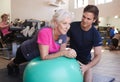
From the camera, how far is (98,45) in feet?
6.87

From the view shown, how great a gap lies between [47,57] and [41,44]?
0.12 metres

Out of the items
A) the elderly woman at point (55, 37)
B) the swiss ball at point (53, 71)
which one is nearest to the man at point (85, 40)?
the elderly woman at point (55, 37)

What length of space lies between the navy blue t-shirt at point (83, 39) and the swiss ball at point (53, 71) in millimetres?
547

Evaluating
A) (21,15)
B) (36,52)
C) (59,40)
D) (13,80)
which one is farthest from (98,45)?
(21,15)

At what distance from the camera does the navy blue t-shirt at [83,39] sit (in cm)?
210

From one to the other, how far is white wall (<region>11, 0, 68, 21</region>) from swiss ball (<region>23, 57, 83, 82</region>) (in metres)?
7.69

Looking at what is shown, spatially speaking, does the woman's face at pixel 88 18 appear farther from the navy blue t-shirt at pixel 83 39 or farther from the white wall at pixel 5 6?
the white wall at pixel 5 6

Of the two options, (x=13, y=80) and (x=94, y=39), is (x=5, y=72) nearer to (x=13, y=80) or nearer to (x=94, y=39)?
(x=13, y=80)

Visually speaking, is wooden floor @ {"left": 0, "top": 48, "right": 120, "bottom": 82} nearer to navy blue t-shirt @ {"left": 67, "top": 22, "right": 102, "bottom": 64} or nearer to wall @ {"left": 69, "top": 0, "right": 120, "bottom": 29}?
navy blue t-shirt @ {"left": 67, "top": 22, "right": 102, "bottom": 64}

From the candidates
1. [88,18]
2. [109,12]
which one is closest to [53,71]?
[88,18]

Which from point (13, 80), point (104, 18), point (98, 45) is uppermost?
point (104, 18)

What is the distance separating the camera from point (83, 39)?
2.11 metres

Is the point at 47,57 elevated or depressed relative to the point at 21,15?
depressed

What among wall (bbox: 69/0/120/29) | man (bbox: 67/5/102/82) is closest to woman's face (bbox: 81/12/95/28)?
man (bbox: 67/5/102/82)
